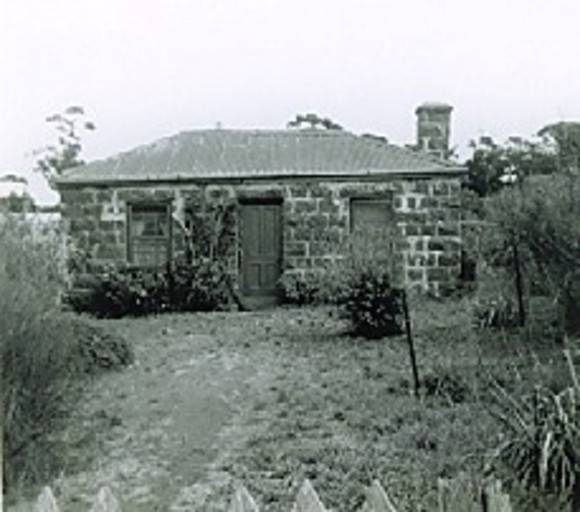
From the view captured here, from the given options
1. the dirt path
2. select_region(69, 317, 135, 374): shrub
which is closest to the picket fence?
the dirt path

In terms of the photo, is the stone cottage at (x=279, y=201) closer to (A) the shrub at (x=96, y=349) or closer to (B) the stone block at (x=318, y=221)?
(B) the stone block at (x=318, y=221)

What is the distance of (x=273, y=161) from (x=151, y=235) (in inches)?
38.9

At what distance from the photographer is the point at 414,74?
2736 millimetres

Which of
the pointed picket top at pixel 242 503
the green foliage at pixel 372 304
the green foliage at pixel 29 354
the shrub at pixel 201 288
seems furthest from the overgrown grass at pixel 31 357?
the shrub at pixel 201 288

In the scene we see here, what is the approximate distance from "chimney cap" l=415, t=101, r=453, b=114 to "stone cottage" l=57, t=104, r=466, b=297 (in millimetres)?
951

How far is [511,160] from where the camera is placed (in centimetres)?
340

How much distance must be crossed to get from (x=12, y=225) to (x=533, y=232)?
2569mm

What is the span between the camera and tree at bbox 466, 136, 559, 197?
321 cm

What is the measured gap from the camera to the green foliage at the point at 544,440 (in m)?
2.72

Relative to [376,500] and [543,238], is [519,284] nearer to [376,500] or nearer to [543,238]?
[543,238]

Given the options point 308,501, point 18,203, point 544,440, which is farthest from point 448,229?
point 308,501

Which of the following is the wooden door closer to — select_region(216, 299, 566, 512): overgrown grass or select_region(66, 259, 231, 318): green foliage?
select_region(66, 259, 231, 318): green foliage

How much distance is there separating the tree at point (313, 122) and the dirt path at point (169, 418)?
3.40ft

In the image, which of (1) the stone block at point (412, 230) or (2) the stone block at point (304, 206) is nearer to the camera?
(1) the stone block at point (412, 230)
